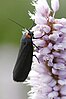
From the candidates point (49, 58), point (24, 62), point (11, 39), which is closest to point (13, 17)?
point (11, 39)

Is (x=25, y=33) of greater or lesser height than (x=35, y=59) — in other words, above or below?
above

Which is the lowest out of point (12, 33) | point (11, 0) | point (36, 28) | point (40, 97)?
point (40, 97)

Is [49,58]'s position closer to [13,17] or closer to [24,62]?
[24,62]

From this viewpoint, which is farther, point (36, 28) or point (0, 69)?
point (0, 69)

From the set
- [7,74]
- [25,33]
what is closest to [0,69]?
[7,74]

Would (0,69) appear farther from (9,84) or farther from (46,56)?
(46,56)

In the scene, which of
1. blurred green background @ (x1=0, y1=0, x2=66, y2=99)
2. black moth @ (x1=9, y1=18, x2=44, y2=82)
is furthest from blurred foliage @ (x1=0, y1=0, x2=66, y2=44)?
black moth @ (x1=9, y1=18, x2=44, y2=82)

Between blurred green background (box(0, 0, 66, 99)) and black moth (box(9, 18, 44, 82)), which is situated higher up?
blurred green background (box(0, 0, 66, 99))

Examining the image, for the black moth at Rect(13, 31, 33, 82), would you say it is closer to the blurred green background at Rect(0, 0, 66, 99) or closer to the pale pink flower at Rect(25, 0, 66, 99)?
the pale pink flower at Rect(25, 0, 66, 99)

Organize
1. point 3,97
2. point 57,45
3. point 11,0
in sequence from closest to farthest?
1. point 57,45
2. point 3,97
3. point 11,0
